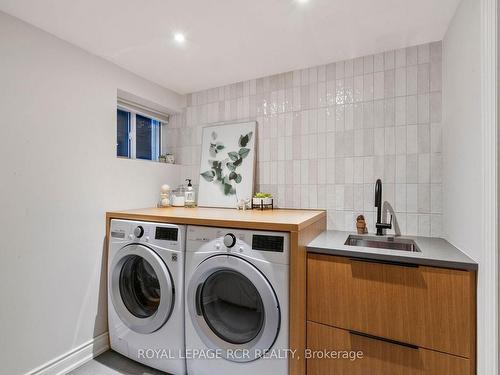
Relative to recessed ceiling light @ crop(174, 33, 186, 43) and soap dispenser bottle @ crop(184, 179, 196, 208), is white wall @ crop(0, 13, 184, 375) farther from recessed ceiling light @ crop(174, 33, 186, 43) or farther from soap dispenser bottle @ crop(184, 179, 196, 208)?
recessed ceiling light @ crop(174, 33, 186, 43)

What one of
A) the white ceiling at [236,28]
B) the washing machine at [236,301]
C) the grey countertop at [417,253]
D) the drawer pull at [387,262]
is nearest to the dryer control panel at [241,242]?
the washing machine at [236,301]

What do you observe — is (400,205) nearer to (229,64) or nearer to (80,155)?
(229,64)

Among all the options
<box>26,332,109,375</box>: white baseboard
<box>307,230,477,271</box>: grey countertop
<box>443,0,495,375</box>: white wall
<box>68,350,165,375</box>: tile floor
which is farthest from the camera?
<box>68,350,165,375</box>: tile floor

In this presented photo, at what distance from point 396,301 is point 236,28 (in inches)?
69.9

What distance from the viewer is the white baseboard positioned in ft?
5.08

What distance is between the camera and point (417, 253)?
129 centimetres

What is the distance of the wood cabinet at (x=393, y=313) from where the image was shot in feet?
3.71

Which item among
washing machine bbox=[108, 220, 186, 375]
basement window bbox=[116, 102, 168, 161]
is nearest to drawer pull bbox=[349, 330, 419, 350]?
washing machine bbox=[108, 220, 186, 375]

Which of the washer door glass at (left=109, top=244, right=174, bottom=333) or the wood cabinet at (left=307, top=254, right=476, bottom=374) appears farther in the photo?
the washer door glass at (left=109, top=244, right=174, bottom=333)

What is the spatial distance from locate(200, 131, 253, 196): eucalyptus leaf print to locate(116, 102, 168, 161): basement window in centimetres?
66

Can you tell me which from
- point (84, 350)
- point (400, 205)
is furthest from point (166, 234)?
point (400, 205)

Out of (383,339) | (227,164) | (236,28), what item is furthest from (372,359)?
(236,28)

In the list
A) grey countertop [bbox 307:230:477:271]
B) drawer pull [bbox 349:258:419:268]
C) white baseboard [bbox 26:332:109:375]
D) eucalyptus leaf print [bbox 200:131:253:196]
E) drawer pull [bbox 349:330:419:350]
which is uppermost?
eucalyptus leaf print [bbox 200:131:253:196]

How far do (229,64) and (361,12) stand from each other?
3.33 ft
